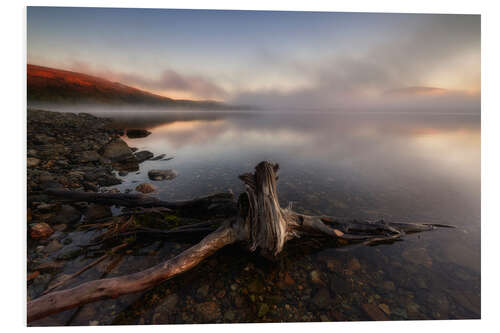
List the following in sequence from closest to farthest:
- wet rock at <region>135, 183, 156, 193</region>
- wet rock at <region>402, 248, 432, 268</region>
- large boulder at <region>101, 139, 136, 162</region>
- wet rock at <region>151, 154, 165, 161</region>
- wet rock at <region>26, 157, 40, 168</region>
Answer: wet rock at <region>402, 248, 432, 268</region>, wet rock at <region>26, 157, 40, 168</region>, wet rock at <region>135, 183, 156, 193</region>, large boulder at <region>101, 139, 136, 162</region>, wet rock at <region>151, 154, 165, 161</region>

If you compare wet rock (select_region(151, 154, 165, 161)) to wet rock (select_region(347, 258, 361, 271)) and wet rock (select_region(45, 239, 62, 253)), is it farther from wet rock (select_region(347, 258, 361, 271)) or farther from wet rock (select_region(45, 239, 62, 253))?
wet rock (select_region(347, 258, 361, 271))

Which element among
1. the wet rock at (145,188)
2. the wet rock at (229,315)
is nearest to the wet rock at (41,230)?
the wet rock at (145,188)

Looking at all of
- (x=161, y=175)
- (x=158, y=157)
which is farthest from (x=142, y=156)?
(x=161, y=175)

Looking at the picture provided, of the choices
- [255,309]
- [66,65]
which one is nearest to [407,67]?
[255,309]

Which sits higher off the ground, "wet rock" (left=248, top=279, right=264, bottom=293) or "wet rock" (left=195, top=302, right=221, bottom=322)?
"wet rock" (left=248, top=279, right=264, bottom=293)

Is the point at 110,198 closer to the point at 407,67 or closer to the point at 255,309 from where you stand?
the point at 255,309

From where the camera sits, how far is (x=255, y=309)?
8.06 ft

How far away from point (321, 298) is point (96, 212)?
4.18 meters

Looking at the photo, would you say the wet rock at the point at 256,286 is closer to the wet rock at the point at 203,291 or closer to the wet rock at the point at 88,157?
the wet rock at the point at 203,291

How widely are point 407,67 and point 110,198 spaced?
297 inches

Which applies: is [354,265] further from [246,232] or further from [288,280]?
[246,232]

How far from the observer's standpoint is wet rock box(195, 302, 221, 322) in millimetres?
2396

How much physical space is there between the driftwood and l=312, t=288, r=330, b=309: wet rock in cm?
69

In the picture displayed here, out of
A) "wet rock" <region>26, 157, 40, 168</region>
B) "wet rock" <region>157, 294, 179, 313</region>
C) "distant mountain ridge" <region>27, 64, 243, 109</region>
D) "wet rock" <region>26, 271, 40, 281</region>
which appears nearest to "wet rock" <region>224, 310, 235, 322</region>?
"wet rock" <region>157, 294, 179, 313</region>
